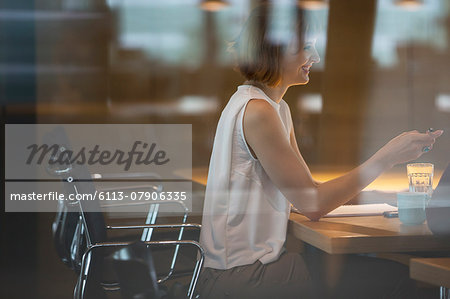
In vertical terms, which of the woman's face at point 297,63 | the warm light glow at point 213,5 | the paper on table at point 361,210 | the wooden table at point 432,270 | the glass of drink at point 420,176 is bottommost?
the wooden table at point 432,270

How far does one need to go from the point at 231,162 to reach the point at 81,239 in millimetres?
694

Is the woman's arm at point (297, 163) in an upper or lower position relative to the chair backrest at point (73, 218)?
upper

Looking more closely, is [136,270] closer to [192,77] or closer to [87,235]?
[87,235]

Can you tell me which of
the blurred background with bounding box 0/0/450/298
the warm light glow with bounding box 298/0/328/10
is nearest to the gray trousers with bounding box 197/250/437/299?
the blurred background with bounding box 0/0/450/298

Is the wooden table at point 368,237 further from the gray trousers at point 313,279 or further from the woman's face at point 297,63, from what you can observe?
the woman's face at point 297,63

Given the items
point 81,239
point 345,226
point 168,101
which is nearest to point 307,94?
point 168,101

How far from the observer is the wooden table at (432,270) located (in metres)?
1.42

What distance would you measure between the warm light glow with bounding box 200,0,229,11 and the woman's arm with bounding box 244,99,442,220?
1.95ft

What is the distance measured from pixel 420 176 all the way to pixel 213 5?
2.83 ft

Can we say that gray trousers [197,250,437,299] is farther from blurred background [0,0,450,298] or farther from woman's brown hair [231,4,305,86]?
woman's brown hair [231,4,305,86]

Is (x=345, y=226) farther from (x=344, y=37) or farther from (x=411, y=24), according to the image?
(x=411, y=24)

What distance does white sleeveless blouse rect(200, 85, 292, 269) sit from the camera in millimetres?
1419

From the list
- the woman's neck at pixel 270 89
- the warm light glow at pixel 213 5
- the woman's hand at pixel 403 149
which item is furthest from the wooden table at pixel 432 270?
the warm light glow at pixel 213 5

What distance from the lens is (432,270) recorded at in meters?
1.46
